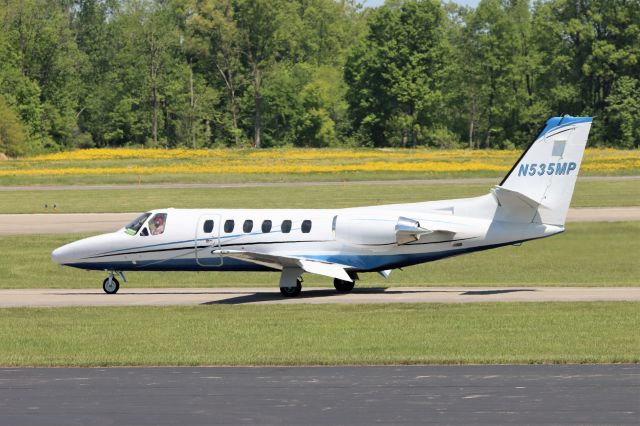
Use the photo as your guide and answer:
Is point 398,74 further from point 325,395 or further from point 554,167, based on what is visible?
point 325,395

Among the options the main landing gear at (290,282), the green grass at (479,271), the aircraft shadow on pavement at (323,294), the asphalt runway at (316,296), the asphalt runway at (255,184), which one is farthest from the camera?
the asphalt runway at (255,184)

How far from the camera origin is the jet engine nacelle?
30531 millimetres

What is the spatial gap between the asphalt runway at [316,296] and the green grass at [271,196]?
26.1 m

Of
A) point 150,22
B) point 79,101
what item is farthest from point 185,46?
point 79,101

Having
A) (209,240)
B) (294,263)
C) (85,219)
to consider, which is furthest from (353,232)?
(85,219)

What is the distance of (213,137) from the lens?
5162 inches

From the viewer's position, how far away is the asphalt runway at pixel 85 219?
51031 mm

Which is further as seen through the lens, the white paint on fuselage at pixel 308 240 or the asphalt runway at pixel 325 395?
the white paint on fuselage at pixel 308 240

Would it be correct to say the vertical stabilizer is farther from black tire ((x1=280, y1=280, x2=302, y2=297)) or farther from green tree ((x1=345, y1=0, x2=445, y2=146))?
green tree ((x1=345, y1=0, x2=445, y2=146))

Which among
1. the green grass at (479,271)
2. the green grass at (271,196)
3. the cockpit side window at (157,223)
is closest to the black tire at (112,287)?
the cockpit side window at (157,223)

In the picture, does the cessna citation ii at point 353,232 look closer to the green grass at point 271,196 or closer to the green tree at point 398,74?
the green grass at point 271,196

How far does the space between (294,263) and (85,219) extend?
26736 mm

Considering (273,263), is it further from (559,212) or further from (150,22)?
(150,22)

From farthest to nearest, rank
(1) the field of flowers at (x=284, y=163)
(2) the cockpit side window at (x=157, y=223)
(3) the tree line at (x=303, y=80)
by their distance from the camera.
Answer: (3) the tree line at (x=303, y=80) → (1) the field of flowers at (x=284, y=163) → (2) the cockpit side window at (x=157, y=223)
